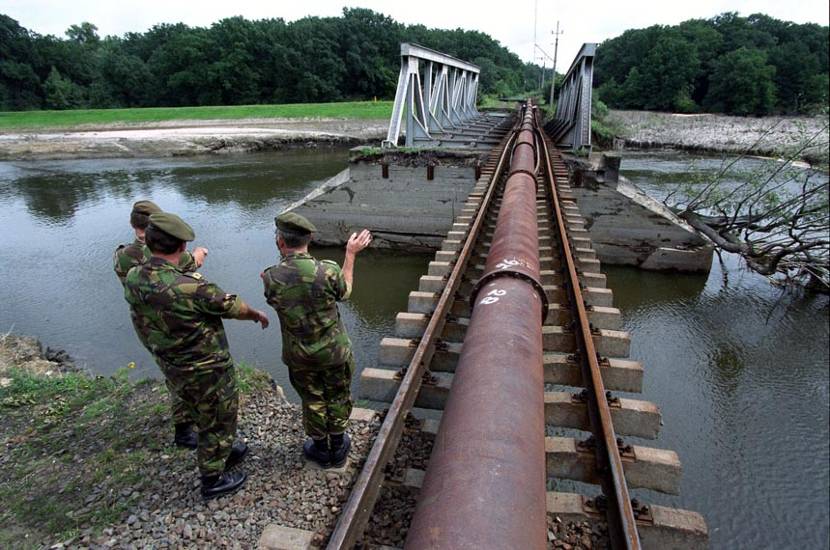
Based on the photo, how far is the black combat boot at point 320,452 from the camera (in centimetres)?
269

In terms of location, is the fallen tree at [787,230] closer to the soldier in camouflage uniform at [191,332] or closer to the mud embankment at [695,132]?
the soldier in camouflage uniform at [191,332]

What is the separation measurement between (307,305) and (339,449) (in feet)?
2.98

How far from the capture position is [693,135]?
→ 110 ft

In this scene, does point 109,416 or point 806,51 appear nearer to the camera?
point 109,416

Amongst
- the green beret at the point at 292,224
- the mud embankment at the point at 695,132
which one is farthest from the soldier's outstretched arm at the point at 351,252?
the mud embankment at the point at 695,132

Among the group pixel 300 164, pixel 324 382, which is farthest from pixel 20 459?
pixel 300 164

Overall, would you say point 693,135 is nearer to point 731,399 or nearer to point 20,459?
point 731,399

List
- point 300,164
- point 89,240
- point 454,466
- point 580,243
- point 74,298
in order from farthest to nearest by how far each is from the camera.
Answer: point 300,164 < point 89,240 < point 74,298 < point 580,243 < point 454,466

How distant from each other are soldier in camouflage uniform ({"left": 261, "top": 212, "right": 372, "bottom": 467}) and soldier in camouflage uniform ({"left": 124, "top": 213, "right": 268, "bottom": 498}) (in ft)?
1.05

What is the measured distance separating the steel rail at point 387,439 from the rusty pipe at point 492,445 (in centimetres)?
41

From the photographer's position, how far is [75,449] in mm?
3287

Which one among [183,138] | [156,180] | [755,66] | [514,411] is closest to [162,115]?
[183,138]

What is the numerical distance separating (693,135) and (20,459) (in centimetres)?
3969

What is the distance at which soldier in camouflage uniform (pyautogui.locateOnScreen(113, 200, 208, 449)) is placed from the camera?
3021 mm
